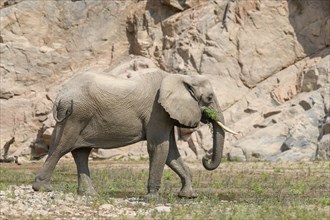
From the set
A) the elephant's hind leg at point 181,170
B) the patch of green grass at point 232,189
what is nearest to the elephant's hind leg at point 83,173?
the patch of green grass at point 232,189

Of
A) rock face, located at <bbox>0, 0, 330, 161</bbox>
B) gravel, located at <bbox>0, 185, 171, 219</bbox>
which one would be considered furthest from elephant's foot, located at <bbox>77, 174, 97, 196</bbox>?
rock face, located at <bbox>0, 0, 330, 161</bbox>

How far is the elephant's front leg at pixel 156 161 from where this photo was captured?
57.1 ft

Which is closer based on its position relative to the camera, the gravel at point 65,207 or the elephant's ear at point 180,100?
the gravel at point 65,207

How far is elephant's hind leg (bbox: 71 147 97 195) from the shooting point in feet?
58.9

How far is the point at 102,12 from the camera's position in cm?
4603

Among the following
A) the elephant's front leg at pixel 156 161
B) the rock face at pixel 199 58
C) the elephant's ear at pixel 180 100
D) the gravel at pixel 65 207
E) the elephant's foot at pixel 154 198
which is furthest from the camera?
the rock face at pixel 199 58

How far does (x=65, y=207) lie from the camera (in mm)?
14422

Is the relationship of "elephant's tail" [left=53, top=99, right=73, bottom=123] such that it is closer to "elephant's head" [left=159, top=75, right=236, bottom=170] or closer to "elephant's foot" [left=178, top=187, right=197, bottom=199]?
"elephant's head" [left=159, top=75, right=236, bottom=170]

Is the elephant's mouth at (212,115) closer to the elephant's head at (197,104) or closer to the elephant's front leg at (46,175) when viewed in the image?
the elephant's head at (197,104)

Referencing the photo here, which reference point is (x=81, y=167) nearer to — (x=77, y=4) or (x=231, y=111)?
(x=231, y=111)

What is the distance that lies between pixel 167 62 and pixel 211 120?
2460 centimetres

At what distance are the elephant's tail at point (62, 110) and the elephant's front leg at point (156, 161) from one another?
6.29ft

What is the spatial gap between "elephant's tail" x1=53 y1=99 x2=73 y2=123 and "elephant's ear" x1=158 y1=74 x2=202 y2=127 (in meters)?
2.05

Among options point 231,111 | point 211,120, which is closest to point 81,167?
point 211,120
